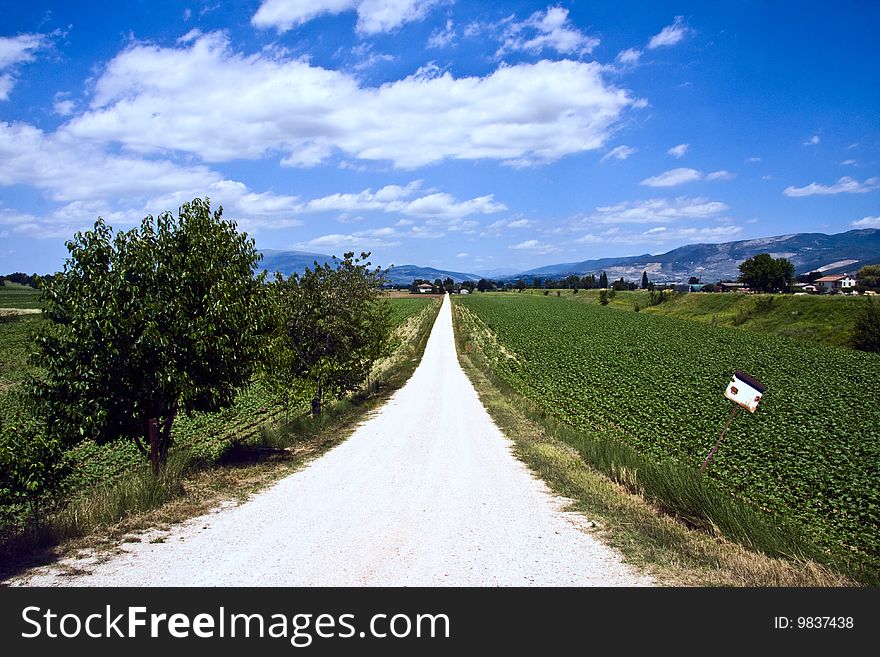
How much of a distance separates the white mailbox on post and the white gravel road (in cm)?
397

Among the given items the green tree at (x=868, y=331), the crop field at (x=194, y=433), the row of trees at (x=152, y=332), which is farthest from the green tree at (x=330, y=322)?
the green tree at (x=868, y=331)

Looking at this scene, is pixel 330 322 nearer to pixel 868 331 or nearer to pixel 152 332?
pixel 152 332

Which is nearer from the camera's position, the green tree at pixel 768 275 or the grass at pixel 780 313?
the grass at pixel 780 313

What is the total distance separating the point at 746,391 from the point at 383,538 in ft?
24.7

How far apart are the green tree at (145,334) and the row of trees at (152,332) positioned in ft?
0.08

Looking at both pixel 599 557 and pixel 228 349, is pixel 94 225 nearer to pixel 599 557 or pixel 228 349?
pixel 228 349

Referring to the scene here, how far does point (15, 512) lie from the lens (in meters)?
11.7

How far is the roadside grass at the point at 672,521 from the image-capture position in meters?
7.98

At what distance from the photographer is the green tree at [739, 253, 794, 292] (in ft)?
357

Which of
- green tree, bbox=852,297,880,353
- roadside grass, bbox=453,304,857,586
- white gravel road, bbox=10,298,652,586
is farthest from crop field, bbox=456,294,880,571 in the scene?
green tree, bbox=852,297,880,353

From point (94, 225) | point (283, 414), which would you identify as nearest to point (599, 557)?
point (94, 225)

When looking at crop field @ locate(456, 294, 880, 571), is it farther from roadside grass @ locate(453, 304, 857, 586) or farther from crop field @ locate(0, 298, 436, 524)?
crop field @ locate(0, 298, 436, 524)

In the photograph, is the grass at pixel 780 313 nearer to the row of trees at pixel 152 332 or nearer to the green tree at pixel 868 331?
the green tree at pixel 868 331
